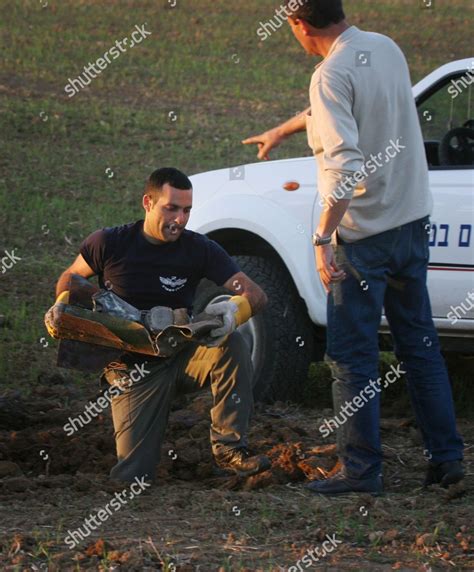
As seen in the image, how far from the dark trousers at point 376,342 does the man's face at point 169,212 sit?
0.80m

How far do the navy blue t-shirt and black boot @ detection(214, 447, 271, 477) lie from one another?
679mm

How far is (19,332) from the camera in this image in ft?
28.9

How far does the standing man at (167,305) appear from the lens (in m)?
5.68

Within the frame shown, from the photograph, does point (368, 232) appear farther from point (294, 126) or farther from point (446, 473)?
point (446, 473)

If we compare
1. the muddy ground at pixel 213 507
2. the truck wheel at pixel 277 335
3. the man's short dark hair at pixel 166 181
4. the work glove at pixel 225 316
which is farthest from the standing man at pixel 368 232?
the truck wheel at pixel 277 335

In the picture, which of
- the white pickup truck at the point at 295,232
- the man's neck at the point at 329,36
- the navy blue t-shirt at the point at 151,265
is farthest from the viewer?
the white pickup truck at the point at 295,232

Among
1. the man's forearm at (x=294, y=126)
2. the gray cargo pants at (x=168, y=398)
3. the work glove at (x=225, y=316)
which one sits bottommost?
the gray cargo pants at (x=168, y=398)

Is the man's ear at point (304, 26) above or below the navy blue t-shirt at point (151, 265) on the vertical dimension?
above

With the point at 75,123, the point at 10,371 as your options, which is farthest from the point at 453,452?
the point at 75,123

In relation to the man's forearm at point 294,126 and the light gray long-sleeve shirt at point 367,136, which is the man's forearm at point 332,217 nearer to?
the light gray long-sleeve shirt at point 367,136

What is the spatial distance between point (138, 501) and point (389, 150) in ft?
5.72

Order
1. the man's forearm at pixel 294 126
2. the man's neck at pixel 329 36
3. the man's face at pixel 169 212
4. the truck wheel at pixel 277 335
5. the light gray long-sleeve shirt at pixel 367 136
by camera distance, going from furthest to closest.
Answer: the truck wheel at pixel 277 335
the man's face at pixel 169 212
the man's forearm at pixel 294 126
the man's neck at pixel 329 36
the light gray long-sleeve shirt at pixel 367 136

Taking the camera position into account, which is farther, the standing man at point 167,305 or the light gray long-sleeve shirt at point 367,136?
the standing man at point 167,305

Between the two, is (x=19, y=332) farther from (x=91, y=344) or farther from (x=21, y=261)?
(x=91, y=344)
